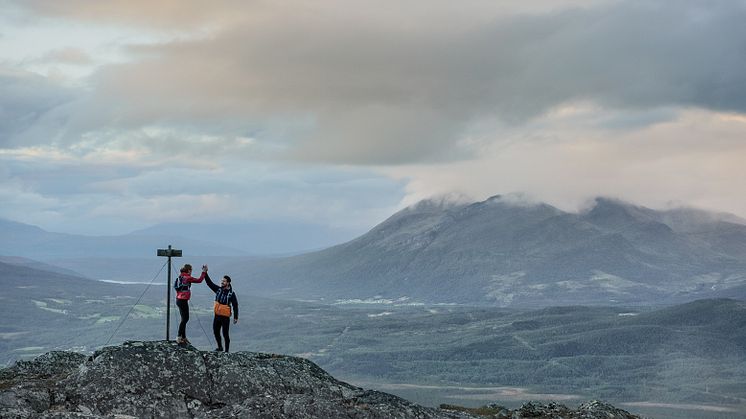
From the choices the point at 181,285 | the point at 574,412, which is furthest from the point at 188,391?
the point at 574,412

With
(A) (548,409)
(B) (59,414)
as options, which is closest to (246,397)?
(B) (59,414)

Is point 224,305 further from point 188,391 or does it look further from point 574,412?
point 574,412

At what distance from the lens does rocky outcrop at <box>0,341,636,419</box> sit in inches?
1869

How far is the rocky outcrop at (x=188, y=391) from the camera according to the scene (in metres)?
47.5

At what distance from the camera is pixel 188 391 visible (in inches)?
1941

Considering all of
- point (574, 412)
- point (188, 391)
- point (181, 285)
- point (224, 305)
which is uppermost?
point (181, 285)

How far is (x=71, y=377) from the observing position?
161 feet

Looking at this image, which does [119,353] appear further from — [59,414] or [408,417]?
[408,417]

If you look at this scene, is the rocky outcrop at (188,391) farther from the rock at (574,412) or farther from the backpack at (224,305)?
the rock at (574,412)

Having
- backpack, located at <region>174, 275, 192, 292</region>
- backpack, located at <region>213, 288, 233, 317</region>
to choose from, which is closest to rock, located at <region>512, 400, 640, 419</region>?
backpack, located at <region>213, 288, 233, 317</region>

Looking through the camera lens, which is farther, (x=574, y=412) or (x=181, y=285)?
(x=574, y=412)

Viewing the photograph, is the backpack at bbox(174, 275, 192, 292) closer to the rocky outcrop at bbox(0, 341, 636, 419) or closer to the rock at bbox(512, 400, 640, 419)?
the rocky outcrop at bbox(0, 341, 636, 419)

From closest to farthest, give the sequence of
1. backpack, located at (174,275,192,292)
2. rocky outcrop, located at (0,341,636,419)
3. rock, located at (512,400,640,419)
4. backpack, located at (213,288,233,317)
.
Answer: rocky outcrop, located at (0,341,636,419)
backpack, located at (174,275,192,292)
backpack, located at (213,288,233,317)
rock, located at (512,400,640,419)

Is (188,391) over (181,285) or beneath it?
beneath
